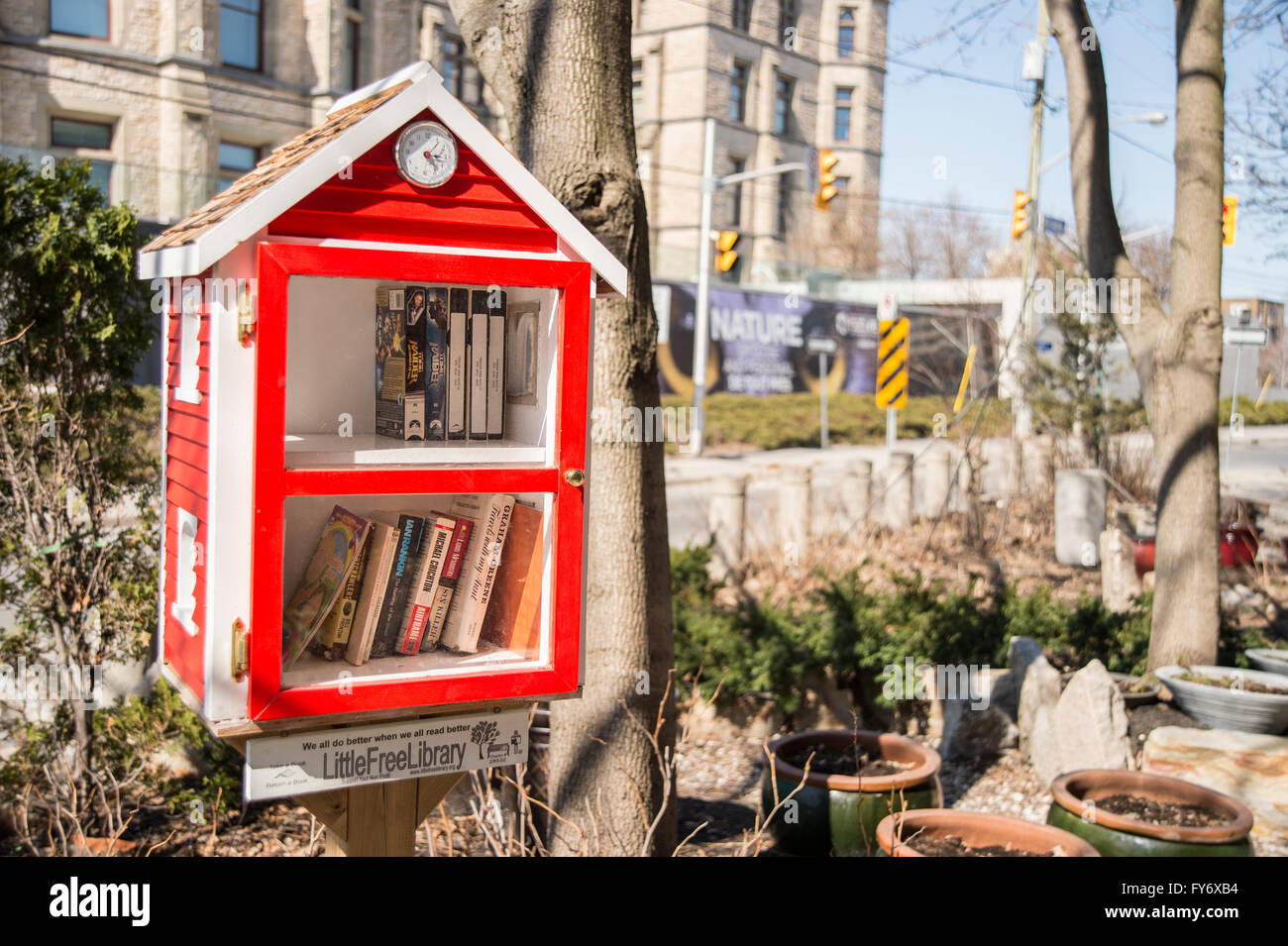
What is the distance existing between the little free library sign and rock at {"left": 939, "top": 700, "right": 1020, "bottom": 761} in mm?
3931

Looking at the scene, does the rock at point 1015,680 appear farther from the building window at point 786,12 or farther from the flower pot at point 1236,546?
the building window at point 786,12

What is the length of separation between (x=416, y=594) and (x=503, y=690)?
11.7 inches

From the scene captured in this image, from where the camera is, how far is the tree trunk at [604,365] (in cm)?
372

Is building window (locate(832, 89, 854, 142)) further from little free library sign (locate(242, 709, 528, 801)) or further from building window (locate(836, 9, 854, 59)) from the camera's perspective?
little free library sign (locate(242, 709, 528, 801))

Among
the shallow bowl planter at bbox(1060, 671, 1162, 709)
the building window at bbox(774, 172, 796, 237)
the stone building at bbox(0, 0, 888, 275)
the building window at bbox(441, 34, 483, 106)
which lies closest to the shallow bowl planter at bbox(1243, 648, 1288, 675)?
the shallow bowl planter at bbox(1060, 671, 1162, 709)

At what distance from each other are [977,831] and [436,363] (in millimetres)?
2628

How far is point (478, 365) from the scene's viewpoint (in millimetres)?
2529

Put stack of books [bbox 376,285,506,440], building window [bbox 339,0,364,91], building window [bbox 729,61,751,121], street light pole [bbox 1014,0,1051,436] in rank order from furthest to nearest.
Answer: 1. building window [bbox 729,61,751,121]
2. building window [bbox 339,0,364,91]
3. street light pole [bbox 1014,0,1051,436]
4. stack of books [bbox 376,285,506,440]

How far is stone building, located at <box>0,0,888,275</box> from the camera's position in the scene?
72.3ft

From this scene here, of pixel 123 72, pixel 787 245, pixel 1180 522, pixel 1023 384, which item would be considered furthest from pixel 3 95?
pixel 787 245

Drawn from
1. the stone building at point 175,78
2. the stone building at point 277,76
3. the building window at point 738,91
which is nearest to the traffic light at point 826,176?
the stone building at point 277,76

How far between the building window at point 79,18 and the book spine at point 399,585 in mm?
24303

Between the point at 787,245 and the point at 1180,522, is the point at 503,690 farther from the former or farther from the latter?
the point at 787,245

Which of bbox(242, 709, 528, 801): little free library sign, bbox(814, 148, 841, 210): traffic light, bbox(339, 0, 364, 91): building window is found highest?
bbox(339, 0, 364, 91): building window
